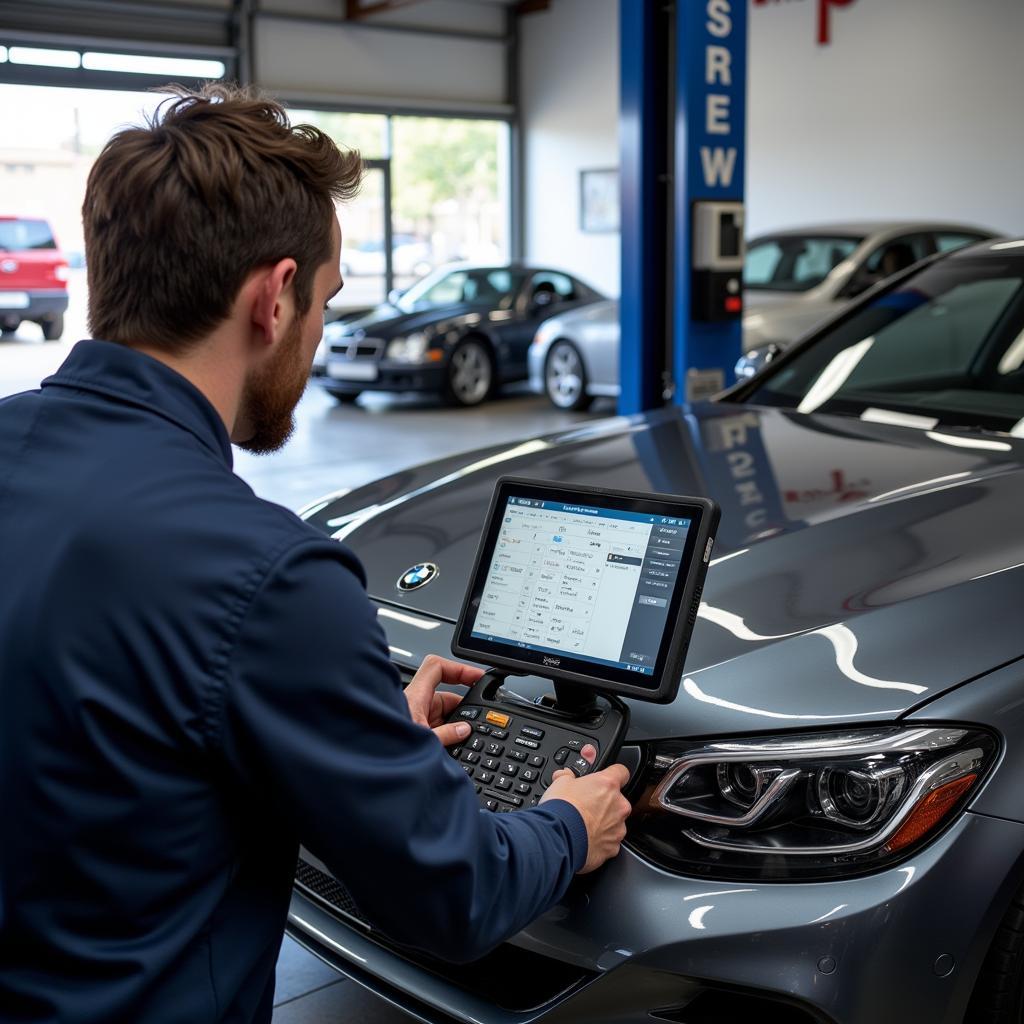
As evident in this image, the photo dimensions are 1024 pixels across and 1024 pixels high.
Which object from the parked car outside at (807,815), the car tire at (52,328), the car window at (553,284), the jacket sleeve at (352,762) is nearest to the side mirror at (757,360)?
the parked car outside at (807,815)

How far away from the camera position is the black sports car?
378 inches

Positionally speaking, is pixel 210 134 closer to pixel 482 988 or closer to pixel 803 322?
pixel 482 988

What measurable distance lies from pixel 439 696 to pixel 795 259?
7061 millimetres

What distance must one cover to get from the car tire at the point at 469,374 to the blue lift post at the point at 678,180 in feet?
14.9

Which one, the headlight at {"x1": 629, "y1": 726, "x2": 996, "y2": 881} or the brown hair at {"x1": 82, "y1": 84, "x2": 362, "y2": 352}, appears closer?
the brown hair at {"x1": 82, "y1": 84, "x2": 362, "y2": 352}

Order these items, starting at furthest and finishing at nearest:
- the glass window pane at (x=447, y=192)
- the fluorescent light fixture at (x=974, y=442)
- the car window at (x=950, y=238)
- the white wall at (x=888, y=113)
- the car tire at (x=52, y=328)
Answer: the glass window pane at (x=447, y=192) → the car tire at (x=52, y=328) → the white wall at (x=888, y=113) → the car window at (x=950, y=238) → the fluorescent light fixture at (x=974, y=442)

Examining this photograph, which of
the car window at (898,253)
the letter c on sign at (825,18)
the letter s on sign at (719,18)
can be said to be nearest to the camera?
the letter s on sign at (719,18)

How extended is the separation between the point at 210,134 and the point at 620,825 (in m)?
0.84

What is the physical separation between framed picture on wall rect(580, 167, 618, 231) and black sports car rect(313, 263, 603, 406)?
14.7 feet

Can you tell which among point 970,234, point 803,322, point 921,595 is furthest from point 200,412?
point 970,234

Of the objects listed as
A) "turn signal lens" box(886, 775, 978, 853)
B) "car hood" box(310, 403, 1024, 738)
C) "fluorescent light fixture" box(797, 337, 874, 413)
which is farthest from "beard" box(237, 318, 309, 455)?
"fluorescent light fixture" box(797, 337, 874, 413)

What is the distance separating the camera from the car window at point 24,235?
39.9 ft

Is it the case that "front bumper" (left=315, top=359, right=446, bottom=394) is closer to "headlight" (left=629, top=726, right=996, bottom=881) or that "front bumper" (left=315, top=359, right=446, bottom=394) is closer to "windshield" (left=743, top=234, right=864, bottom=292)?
"windshield" (left=743, top=234, right=864, bottom=292)

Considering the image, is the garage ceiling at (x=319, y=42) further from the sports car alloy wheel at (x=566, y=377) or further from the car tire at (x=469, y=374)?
the sports car alloy wheel at (x=566, y=377)
